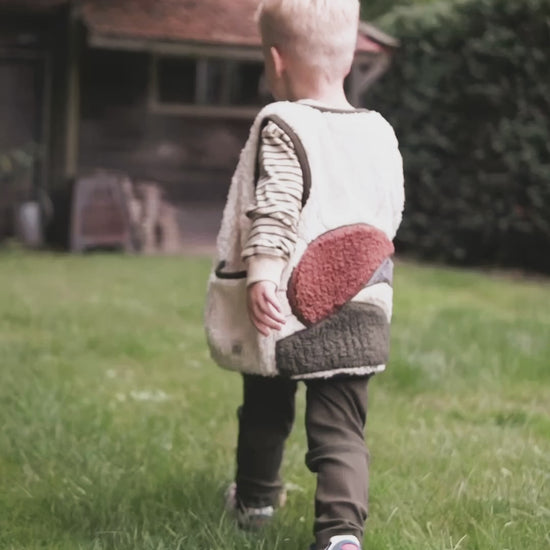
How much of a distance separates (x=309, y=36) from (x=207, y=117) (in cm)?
1061

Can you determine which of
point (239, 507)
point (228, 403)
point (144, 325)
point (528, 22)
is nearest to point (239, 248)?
point (239, 507)

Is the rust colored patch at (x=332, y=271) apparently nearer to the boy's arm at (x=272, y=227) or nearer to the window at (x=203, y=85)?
the boy's arm at (x=272, y=227)

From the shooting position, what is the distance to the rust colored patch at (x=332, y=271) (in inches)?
92.7

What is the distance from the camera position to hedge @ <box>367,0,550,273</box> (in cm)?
1025

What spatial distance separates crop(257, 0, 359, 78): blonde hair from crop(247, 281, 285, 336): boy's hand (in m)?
0.55

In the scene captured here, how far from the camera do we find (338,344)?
2396mm

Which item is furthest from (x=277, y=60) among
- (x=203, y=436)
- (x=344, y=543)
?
(x=203, y=436)

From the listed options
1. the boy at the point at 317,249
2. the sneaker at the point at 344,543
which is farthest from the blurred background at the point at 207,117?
the sneaker at the point at 344,543

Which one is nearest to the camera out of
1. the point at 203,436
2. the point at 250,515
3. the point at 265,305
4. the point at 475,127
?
the point at 265,305

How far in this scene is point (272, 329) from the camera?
2312 mm

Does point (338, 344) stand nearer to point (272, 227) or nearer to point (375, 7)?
point (272, 227)

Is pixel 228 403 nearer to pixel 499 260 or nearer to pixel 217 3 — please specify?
pixel 499 260

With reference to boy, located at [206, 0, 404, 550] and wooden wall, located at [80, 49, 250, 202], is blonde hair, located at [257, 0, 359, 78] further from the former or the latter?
wooden wall, located at [80, 49, 250, 202]

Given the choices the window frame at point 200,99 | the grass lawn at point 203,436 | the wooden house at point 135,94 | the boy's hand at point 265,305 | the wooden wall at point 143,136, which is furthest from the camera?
the window frame at point 200,99
